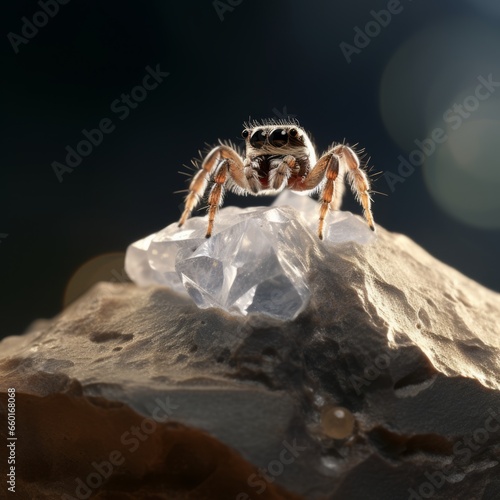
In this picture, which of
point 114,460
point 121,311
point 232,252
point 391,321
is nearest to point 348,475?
point 391,321

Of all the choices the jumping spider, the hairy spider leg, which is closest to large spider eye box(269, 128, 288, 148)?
the jumping spider

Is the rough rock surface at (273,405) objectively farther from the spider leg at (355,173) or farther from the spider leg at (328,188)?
the spider leg at (355,173)

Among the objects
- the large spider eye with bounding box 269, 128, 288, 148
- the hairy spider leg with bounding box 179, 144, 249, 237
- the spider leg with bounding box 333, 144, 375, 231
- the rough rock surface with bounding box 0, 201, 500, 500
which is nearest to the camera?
the rough rock surface with bounding box 0, 201, 500, 500

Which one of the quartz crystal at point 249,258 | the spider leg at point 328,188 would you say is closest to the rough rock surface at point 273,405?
the quartz crystal at point 249,258

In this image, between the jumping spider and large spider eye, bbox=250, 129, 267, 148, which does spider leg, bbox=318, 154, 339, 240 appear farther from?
large spider eye, bbox=250, 129, 267, 148

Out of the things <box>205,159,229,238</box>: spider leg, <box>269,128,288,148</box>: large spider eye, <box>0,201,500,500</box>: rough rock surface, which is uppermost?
<box>269,128,288,148</box>: large spider eye

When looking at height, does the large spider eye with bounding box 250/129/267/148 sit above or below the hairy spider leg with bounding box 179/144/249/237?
above

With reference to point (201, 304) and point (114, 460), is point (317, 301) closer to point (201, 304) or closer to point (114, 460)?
point (201, 304)
